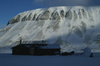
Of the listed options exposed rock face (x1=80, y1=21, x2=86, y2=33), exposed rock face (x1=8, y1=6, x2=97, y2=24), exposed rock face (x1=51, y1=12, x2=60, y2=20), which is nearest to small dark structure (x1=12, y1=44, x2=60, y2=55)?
exposed rock face (x1=80, y1=21, x2=86, y2=33)

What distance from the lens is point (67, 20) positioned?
94188 mm

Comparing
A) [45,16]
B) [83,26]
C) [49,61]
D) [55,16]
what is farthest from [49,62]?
[45,16]

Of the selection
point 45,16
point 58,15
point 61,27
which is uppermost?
point 58,15

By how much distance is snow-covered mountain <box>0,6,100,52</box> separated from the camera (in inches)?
2972

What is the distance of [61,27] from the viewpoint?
8812 cm

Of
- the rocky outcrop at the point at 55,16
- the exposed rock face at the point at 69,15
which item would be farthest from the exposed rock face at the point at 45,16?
the exposed rock face at the point at 69,15

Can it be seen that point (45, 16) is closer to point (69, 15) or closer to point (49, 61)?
point (69, 15)

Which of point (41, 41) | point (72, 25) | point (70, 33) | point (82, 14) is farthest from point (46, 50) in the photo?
point (82, 14)

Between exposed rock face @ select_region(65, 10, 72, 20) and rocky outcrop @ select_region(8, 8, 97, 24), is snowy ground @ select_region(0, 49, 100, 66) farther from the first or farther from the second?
exposed rock face @ select_region(65, 10, 72, 20)

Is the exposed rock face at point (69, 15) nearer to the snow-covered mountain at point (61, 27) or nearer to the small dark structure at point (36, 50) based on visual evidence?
the snow-covered mountain at point (61, 27)

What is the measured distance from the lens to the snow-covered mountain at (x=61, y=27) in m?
75.5

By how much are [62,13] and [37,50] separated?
61373 millimetres

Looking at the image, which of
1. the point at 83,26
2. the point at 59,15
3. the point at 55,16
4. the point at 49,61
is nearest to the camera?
the point at 49,61

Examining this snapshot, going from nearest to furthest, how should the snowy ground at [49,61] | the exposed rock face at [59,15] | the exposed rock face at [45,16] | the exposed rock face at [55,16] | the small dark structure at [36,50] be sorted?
the snowy ground at [49,61] → the small dark structure at [36,50] → the exposed rock face at [59,15] → the exposed rock face at [55,16] → the exposed rock face at [45,16]
